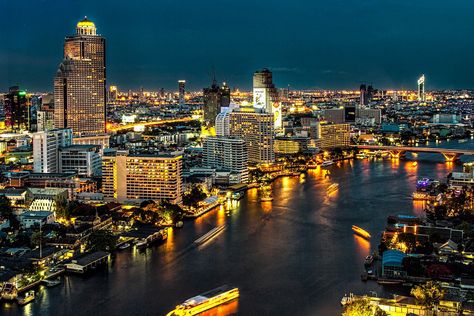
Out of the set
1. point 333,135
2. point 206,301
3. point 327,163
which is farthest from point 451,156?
point 206,301

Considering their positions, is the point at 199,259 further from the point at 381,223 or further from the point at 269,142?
the point at 269,142

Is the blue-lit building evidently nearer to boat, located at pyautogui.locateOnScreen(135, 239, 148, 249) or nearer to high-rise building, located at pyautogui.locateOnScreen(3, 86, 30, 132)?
boat, located at pyautogui.locateOnScreen(135, 239, 148, 249)

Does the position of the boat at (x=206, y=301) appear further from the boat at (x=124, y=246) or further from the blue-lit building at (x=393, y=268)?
the boat at (x=124, y=246)

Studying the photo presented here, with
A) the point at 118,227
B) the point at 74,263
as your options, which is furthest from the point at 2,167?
the point at 74,263

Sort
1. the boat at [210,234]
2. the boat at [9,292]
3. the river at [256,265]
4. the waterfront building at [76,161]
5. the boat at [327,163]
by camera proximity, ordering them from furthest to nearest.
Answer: the boat at [327,163] → the waterfront building at [76,161] → the boat at [210,234] → the boat at [9,292] → the river at [256,265]

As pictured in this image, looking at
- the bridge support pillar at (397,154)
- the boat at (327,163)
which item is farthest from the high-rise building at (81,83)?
the bridge support pillar at (397,154)

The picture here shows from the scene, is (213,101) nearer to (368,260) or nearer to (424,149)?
(424,149)
